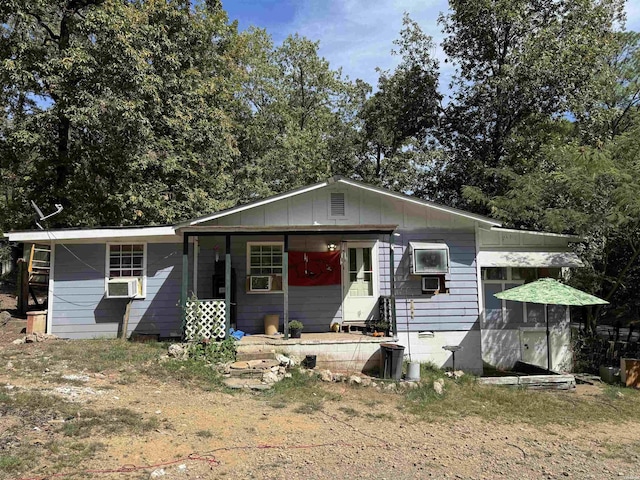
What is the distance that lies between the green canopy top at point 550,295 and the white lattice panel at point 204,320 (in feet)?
19.5

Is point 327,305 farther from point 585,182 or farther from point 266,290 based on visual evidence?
point 585,182

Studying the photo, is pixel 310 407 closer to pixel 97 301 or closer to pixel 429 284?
pixel 429 284

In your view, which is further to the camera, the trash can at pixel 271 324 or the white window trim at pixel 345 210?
the white window trim at pixel 345 210

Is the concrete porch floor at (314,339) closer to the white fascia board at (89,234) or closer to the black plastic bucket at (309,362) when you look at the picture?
the black plastic bucket at (309,362)

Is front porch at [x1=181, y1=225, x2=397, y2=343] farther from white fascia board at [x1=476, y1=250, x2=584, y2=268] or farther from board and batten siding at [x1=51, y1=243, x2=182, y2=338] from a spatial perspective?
white fascia board at [x1=476, y1=250, x2=584, y2=268]

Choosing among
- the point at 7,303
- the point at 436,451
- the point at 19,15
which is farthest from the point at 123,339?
the point at 19,15

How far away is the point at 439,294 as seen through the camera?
1075cm

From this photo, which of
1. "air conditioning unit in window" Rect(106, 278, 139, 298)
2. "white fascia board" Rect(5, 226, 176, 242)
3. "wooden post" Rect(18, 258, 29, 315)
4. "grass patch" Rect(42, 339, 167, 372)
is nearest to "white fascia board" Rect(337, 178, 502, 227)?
"white fascia board" Rect(5, 226, 176, 242)

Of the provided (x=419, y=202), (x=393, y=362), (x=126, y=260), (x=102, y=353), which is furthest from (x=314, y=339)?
(x=126, y=260)

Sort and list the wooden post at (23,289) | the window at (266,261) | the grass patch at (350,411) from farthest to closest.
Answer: the wooden post at (23,289)
the window at (266,261)
the grass patch at (350,411)

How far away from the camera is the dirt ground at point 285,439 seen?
482cm

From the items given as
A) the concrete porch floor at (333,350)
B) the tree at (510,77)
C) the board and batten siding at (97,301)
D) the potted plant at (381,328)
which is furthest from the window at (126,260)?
the tree at (510,77)

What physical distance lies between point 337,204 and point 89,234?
18.6ft

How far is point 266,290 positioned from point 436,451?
19.7 feet
